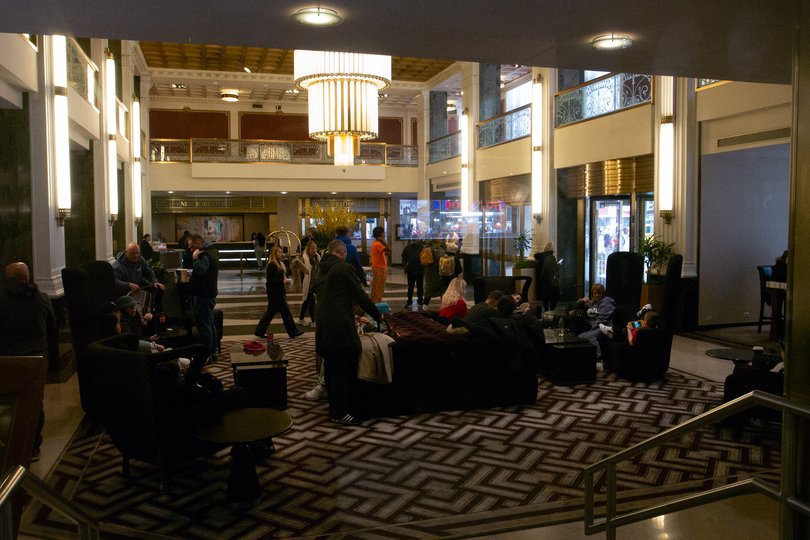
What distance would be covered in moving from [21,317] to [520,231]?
36.0 ft

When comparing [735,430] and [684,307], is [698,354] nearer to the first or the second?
[684,307]

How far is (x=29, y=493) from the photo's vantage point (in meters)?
1.86

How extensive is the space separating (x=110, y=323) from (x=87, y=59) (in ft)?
22.4

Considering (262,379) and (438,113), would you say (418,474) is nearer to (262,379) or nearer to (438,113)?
(262,379)

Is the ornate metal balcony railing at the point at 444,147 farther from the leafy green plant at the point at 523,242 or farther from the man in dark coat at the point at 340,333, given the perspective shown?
the man in dark coat at the point at 340,333

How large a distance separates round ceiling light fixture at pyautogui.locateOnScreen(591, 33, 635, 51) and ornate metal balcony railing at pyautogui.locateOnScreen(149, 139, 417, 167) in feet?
55.2

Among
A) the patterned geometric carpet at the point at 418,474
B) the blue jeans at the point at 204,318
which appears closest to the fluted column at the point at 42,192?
the blue jeans at the point at 204,318

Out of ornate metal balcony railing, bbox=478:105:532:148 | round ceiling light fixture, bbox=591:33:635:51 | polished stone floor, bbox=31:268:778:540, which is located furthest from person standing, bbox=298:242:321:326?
round ceiling light fixture, bbox=591:33:635:51

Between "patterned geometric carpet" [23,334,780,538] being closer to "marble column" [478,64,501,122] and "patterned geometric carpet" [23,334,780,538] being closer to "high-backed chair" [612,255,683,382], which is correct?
"high-backed chair" [612,255,683,382]

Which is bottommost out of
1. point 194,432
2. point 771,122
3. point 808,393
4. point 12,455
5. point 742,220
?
point 194,432

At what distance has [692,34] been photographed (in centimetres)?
463

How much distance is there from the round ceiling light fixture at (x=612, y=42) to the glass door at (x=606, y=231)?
22.4ft

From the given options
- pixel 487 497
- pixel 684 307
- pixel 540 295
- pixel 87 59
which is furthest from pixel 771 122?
pixel 87 59

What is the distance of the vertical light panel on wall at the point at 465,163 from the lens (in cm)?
1706
